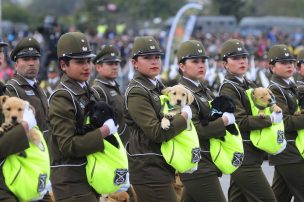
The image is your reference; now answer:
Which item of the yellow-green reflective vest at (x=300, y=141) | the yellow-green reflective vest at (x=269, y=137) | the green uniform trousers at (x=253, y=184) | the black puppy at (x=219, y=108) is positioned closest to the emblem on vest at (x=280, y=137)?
the yellow-green reflective vest at (x=269, y=137)

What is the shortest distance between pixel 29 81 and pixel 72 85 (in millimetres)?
1471

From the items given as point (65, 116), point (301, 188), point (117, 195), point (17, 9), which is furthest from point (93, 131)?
point (17, 9)

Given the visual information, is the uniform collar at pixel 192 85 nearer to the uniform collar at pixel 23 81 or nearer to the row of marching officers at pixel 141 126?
the row of marching officers at pixel 141 126

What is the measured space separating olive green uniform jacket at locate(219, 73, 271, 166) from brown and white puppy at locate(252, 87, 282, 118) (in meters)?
0.10

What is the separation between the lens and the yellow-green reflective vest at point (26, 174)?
5.89 meters

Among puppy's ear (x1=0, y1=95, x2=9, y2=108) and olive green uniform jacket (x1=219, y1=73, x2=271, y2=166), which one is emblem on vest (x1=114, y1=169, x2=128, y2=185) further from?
olive green uniform jacket (x1=219, y1=73, x2=271, y2=166)

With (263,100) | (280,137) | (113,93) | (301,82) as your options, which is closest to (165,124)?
(263,100)

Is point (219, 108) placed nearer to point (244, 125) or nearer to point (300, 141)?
point (244, 125)

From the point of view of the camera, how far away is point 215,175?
7.89m

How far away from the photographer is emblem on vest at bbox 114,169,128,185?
648 cm

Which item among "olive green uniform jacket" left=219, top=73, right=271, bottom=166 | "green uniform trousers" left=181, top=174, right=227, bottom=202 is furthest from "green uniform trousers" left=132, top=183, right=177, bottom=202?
"olive green uniform jacket" left=219, top=73, right=271, bottom=166

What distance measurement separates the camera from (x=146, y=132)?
718 cm

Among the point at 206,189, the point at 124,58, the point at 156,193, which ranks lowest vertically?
the point at 124,58

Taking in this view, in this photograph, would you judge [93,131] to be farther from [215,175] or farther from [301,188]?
[301,188]
